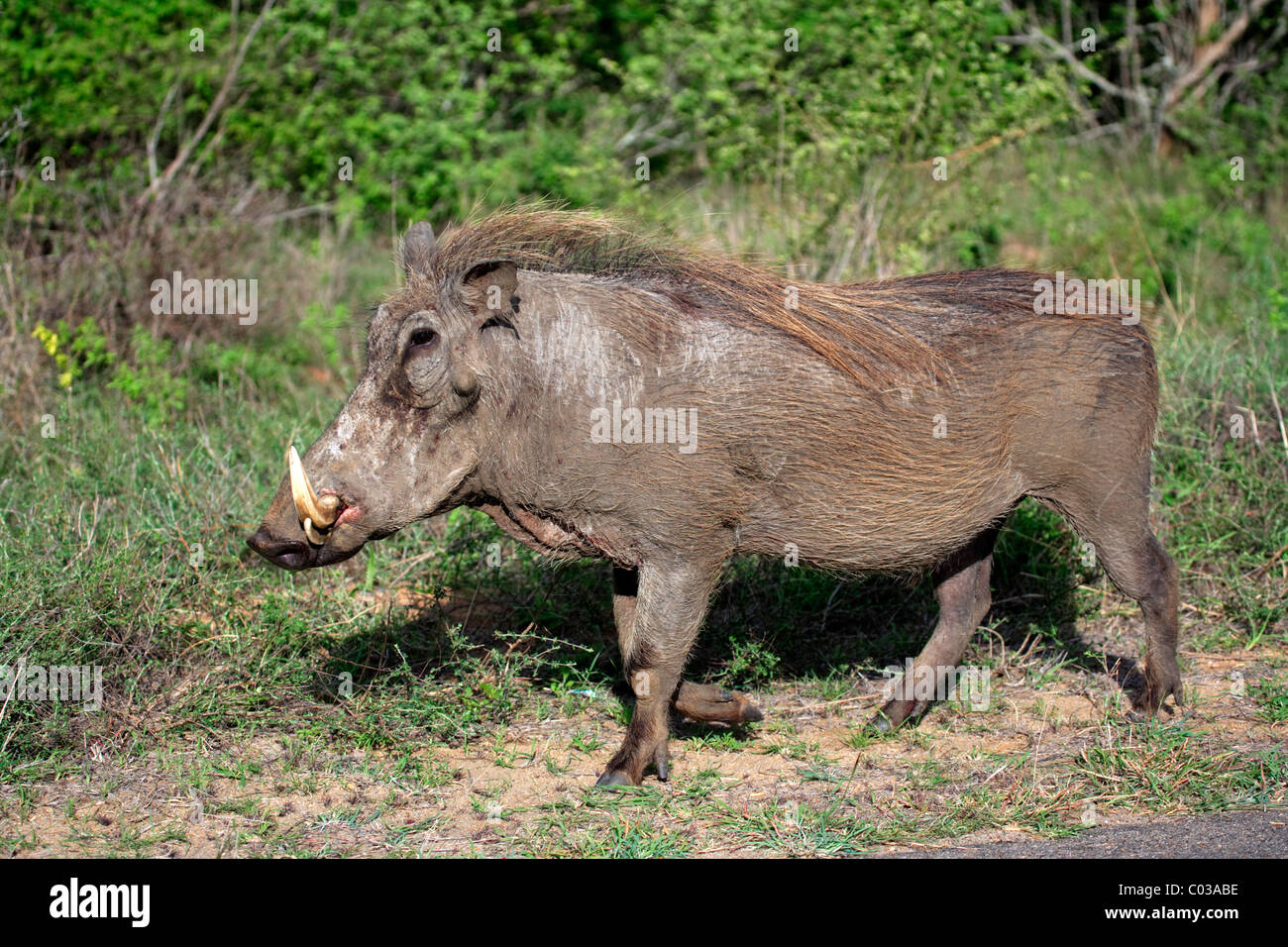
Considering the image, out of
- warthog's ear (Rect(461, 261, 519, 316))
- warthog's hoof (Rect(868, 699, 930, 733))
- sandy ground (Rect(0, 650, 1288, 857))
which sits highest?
warthog's ear (Rect(461, 261, 519, 316))

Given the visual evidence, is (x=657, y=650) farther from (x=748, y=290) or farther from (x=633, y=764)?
(x=748, y=290)

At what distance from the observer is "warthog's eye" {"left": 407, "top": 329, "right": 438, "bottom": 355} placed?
3.64 meters

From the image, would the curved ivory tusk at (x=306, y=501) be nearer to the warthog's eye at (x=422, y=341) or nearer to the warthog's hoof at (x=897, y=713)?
the warthog's eye at (x=422, y=341)

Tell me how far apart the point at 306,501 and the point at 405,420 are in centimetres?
35

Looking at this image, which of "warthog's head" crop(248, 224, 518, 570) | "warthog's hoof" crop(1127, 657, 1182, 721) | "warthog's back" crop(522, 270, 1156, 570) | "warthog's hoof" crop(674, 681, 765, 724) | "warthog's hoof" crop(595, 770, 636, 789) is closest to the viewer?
"warthog's head" crop(248, 224, 518, 570)

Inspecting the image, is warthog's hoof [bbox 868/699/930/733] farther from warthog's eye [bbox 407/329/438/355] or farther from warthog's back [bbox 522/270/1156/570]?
warthog's eye [bbox 407/329/438/355]

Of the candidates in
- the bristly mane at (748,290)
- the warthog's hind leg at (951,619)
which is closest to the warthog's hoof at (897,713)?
the warthog's hind leg at (951,619)

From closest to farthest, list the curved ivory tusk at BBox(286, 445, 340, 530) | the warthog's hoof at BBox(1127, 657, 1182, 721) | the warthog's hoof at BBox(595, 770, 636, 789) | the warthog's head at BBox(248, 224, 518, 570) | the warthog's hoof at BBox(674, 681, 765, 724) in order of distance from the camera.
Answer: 1. the curved ivory tusk at BBox(286, 445, 340, 530)
2. the warthog's head at BBox(248, 224, 518, 570)
3. the warthog's hoof at BBox(595, 770, 636, 789)
4. the warthog's hoof at BBox(674, 681, 765, 724)
5. the warthog's hoof at BBox(1127, 657, 1182, 721)

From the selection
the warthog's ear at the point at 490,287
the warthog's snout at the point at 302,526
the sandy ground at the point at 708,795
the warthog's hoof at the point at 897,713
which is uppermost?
the warthog's ear at the point at 490,287

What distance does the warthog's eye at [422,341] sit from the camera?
364 cm

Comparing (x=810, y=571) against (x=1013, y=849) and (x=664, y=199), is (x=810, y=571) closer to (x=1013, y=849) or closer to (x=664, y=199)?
(x=1013, y=849)

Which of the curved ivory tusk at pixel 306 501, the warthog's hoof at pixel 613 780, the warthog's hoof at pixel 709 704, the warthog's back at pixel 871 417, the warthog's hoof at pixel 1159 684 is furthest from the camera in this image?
the warthog's hoof at pixel 1159 684

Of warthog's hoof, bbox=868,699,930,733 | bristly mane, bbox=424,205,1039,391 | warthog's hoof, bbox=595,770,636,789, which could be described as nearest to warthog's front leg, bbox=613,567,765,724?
warthog's hoof, bbox=595,770,636,789

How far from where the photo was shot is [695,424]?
148 inches
